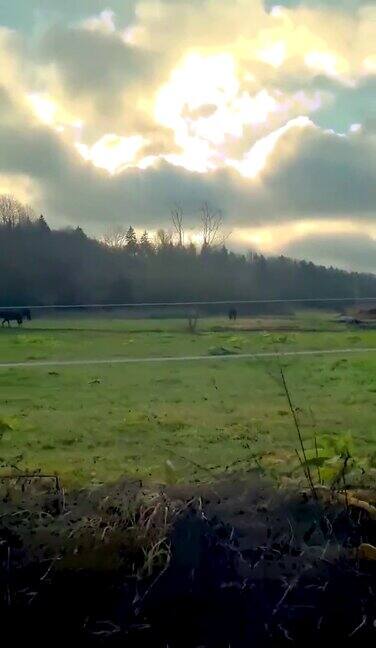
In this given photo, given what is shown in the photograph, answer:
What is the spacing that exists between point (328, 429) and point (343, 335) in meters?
0.40

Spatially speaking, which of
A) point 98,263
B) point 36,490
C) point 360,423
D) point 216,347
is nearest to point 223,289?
point 216,347

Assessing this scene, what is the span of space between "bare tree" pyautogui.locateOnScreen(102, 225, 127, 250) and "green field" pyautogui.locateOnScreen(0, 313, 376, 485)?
0.28 meters

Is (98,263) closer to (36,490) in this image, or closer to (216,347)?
(216,347)

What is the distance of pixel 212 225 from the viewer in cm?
319

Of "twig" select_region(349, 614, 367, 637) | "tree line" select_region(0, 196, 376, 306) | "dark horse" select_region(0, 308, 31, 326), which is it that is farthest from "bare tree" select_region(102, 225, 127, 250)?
"twig" select_region(349, 614, 367, 637)

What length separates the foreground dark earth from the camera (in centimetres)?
251

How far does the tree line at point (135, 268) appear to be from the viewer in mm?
3018

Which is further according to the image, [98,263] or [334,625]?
[98,263]

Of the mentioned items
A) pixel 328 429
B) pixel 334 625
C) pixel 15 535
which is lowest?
pixel 334 625

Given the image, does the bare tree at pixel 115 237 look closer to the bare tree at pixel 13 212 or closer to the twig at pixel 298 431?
the bare tree at pixel 13 212

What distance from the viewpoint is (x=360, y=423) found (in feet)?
10.5

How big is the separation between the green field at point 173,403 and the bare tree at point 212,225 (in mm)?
288

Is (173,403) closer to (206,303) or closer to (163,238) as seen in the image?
(206,303)

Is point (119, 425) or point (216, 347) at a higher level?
point (216, 347)
